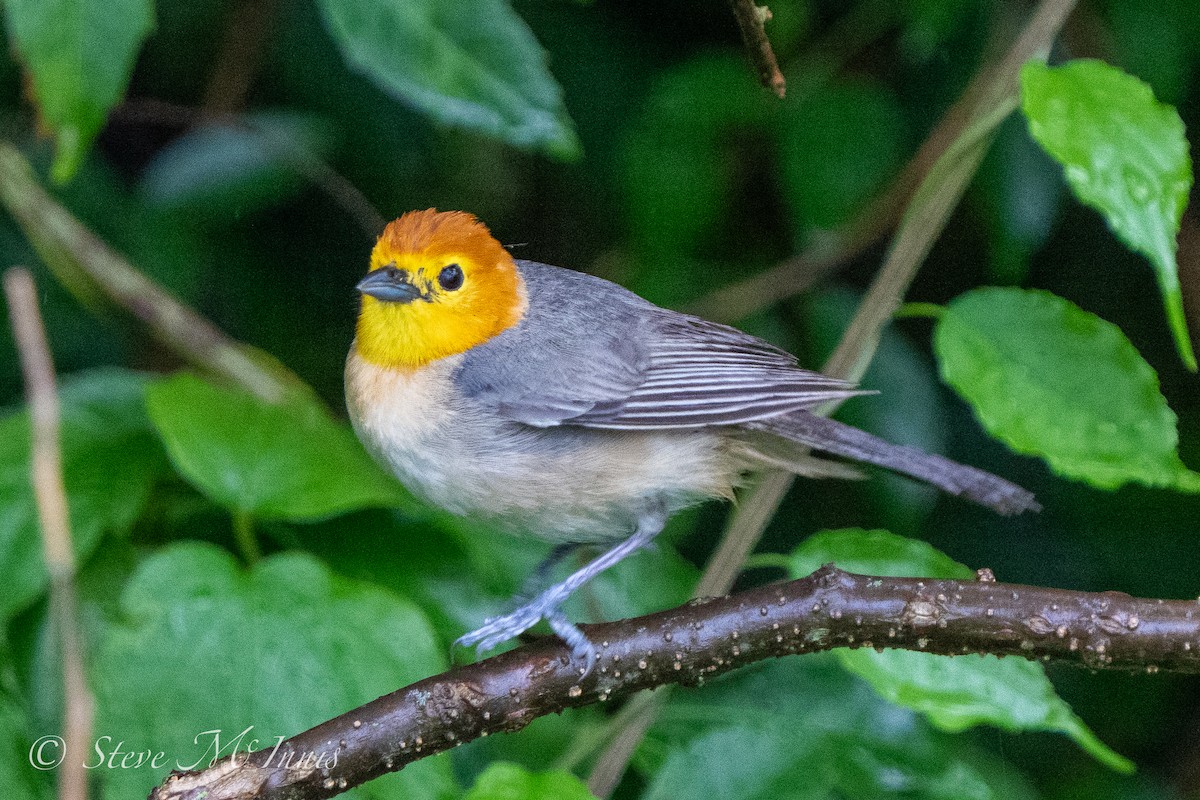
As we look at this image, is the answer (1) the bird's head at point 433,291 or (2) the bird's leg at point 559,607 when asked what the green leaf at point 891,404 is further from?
(1) the bird's head at point 433,291

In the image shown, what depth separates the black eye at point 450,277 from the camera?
246 centimetres

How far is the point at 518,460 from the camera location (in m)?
2.43

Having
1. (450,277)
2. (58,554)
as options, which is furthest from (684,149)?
(58,554)

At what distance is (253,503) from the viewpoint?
252cm

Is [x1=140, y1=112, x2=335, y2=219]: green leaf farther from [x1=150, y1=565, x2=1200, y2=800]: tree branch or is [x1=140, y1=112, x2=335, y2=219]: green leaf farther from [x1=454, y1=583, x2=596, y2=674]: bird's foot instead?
[x1=150, y1=565, x2=1200, y2=800]: tree branch

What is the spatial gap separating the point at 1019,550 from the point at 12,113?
11.4 feet

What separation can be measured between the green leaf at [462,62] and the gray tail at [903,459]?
2.44 ft

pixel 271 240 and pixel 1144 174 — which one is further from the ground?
pixel 1144 174

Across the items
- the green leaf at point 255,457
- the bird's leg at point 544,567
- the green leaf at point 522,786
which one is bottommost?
the bird's leg at point 544,567

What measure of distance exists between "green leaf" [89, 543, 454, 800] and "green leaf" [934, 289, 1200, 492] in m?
1.14

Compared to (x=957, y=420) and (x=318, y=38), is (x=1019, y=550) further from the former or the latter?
(x=318, y=38)

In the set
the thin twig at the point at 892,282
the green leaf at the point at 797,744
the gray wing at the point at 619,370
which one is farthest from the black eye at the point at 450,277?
the green leaf at the point at 797,744

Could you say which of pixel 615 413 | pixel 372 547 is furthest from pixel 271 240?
pixel 615 413

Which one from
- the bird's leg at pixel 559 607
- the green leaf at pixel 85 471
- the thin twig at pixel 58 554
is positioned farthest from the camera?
the green leaf at pixel 85 471
